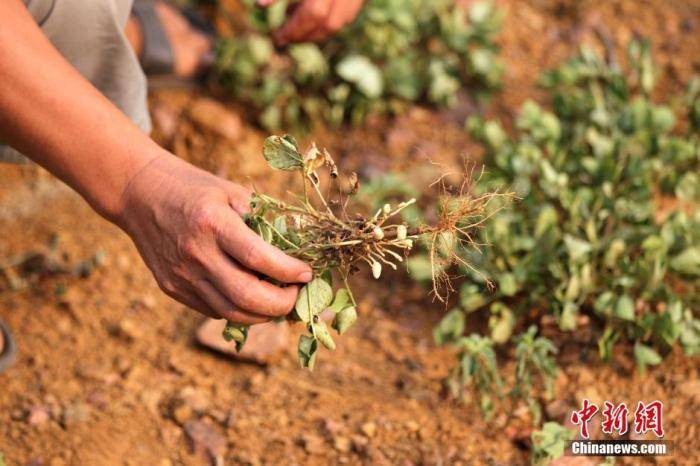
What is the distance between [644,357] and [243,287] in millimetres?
928

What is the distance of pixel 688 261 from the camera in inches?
71.1

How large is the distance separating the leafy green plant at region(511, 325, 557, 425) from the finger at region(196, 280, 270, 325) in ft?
2.02

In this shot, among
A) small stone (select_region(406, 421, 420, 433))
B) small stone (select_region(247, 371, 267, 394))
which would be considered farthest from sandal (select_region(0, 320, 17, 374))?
small stone (select_region(406, 421, 420, 433))

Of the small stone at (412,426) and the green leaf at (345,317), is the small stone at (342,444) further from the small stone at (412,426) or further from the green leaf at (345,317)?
the green leaf at (345,317)

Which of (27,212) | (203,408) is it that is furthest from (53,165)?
(27,212)

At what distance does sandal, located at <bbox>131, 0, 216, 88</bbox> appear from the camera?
2605 millimetres

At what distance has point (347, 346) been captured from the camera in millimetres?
2004

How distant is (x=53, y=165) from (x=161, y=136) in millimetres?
1212

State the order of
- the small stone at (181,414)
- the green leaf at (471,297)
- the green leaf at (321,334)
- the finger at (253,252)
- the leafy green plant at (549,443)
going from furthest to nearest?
the green leaf at (471,297) → the small stone at (181,414) → the leafy green plant at (549,443) → the green leaf at (321,334) → the finger at (253,252)

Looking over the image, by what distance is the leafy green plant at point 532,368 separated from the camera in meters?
1.70

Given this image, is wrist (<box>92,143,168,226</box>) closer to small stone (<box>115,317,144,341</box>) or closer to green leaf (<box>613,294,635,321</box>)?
small stone (<box>115,317,144,341</box>)

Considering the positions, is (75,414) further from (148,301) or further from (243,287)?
(243,287)

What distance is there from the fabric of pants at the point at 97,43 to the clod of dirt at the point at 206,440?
2.30ft

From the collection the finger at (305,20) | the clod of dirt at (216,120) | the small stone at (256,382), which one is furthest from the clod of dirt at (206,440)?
the clod of dirt at (216,120)
